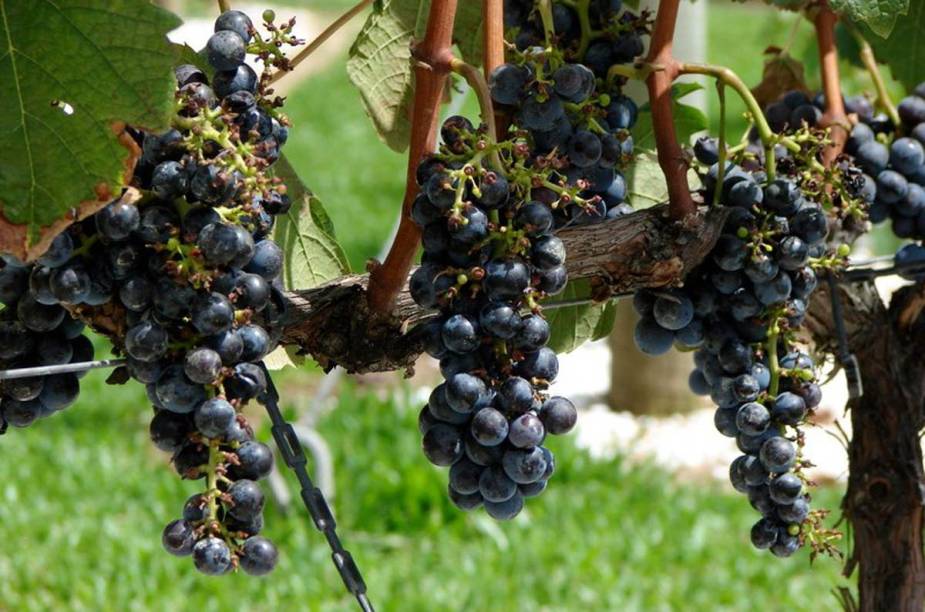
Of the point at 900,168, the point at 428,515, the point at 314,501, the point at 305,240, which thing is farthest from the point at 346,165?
the point at 314,501

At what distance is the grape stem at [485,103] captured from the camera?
0.88 metres

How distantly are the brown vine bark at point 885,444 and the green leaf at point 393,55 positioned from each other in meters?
0.49

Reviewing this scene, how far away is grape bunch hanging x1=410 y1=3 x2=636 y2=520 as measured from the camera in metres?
0.85

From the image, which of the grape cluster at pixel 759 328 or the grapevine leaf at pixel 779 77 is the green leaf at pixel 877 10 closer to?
the grape cluster at pixel 759 328

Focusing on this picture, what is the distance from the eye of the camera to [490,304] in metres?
0.86

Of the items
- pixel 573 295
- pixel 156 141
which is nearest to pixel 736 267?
pixel 573 295

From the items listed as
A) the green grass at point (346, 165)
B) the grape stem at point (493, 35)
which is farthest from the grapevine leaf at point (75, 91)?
the green grass at point (346, 165)

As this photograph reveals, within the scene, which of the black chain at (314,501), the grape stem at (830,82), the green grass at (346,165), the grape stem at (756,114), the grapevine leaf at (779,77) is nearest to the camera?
the black chain at (314,501)

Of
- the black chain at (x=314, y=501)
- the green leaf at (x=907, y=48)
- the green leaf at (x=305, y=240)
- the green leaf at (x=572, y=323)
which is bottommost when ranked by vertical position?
the black chain at (x=314, y=501)

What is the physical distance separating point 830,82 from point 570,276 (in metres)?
0.50

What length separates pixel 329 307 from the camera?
98cm

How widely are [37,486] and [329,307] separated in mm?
3082

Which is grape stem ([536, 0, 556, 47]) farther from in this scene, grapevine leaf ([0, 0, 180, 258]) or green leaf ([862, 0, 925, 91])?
green leaf ([862, 0, 925, 91])

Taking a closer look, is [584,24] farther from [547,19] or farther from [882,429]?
[882,429]
